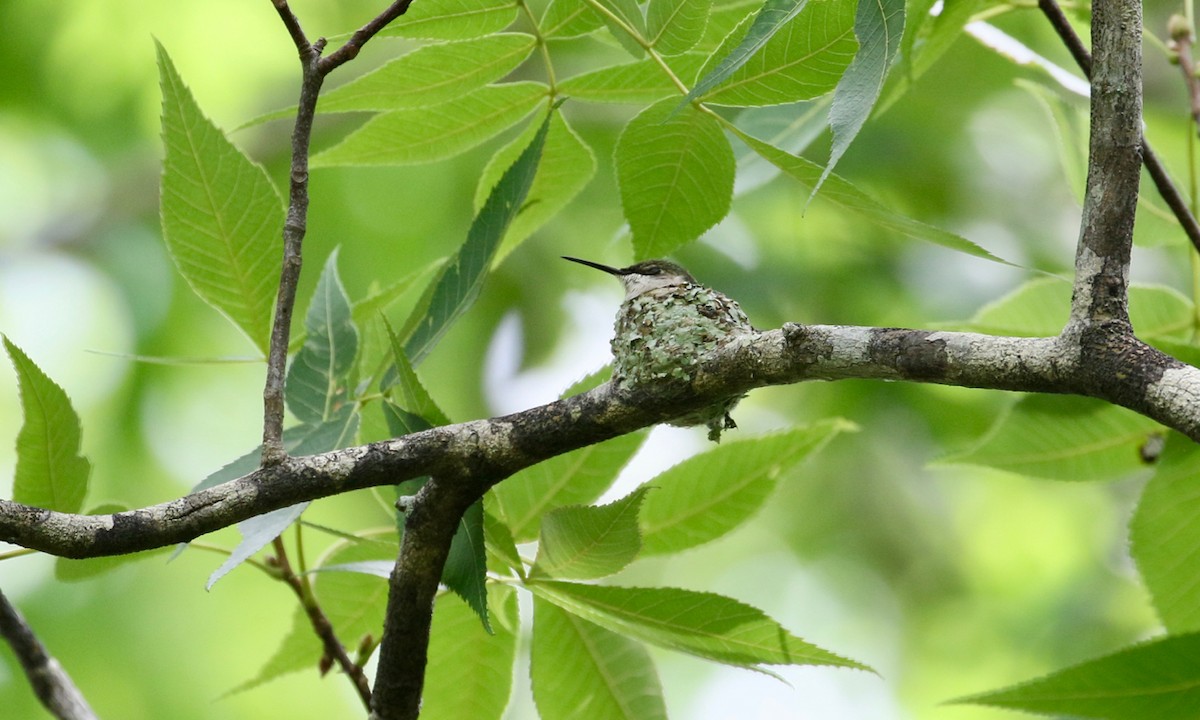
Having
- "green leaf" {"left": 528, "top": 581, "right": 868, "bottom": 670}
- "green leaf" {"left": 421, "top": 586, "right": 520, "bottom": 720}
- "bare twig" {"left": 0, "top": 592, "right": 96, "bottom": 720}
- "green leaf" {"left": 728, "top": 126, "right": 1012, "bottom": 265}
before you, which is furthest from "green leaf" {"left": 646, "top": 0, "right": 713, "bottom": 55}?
"bare twig" {"left": 0, "top": 592, "right": 96, "bottom": 720}

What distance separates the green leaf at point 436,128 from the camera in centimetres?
204

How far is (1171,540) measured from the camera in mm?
1937

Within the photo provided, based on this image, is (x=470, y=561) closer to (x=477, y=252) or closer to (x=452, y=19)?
(x=477, y=252)

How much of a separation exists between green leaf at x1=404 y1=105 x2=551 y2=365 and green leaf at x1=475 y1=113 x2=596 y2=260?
0.99 feet

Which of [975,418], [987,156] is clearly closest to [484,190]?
[975,418]

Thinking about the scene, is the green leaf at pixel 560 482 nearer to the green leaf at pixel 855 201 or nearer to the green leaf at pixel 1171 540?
the green leaf at pixel 855 201

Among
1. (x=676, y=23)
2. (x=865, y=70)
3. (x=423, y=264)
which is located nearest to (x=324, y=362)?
(x=676, y=23)

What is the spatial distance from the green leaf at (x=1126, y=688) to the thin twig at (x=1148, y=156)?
0.74m

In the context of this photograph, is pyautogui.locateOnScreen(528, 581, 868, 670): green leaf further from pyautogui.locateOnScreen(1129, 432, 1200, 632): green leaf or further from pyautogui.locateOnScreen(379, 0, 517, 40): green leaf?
pyautogui.locateOnScreen(379, 0, 517, 40): green leaf

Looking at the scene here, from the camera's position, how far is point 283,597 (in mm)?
6160

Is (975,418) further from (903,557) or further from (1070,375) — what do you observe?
(1070,375)

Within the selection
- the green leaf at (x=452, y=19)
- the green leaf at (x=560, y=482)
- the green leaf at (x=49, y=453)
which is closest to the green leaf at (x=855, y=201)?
the green leaf at (x=452, y=19)

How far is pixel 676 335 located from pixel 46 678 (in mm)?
1496

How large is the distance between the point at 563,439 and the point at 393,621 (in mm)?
387
